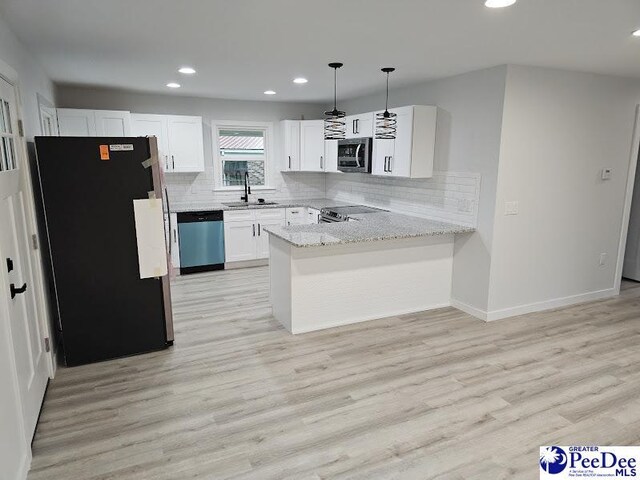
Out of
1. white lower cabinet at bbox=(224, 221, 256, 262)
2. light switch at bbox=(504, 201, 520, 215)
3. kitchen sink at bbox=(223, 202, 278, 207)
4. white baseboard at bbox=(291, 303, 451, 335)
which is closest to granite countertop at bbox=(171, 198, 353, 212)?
kitchen sink at bbox=(223, 202, 278, 207)

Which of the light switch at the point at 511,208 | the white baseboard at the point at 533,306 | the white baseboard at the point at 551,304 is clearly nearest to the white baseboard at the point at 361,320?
the white baseboard at the point at 533,306

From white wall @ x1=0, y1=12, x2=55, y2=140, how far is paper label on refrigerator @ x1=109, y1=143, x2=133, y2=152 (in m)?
0.58

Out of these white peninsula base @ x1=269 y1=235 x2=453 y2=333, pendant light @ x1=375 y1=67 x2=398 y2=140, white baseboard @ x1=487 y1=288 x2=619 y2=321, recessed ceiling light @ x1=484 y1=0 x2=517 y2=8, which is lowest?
white baseboard @ x1=487 y1=288 x2=619 y2=321

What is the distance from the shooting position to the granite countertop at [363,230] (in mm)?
3588

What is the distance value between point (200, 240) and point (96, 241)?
103 inches

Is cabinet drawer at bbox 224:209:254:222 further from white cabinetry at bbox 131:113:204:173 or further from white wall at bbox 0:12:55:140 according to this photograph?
white wall at bbox 0:12:55:140

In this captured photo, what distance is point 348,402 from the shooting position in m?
2.72

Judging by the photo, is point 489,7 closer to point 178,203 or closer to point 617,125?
point 617,125

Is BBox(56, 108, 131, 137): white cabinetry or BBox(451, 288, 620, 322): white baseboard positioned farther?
BBox(56, 108, 131, 137): white cabinetry

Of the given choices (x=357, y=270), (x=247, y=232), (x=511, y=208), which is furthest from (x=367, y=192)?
(x=511, y=208)

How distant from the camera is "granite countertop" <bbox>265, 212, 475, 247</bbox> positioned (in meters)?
3.59

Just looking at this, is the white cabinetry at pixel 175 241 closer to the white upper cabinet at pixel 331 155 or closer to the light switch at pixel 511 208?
the white upper cabinet at pixel 331 155

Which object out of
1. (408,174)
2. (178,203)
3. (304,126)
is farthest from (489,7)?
(178,203)

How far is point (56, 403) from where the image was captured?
8.90ft
